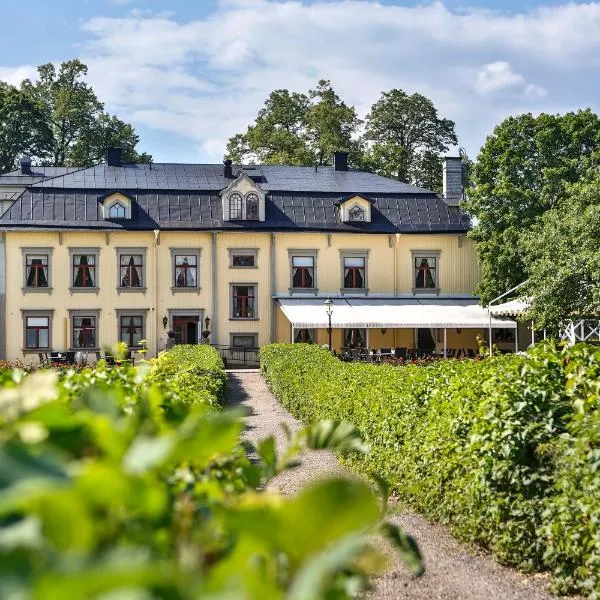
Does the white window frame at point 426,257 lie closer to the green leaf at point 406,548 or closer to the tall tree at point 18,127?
the tall tree at point 18,127

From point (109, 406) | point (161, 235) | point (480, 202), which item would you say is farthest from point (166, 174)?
point (109, 406)

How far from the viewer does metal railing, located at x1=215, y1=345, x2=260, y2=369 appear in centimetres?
3012

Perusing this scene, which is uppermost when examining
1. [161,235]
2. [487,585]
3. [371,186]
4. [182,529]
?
[371,186]

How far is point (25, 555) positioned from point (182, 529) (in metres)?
0.39

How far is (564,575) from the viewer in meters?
5.57

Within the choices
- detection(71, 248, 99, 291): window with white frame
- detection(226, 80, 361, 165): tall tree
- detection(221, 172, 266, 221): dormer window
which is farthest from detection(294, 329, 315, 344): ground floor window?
detection(226, 80, 361, 165): tall tree

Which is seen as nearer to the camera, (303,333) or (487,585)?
(487,585)

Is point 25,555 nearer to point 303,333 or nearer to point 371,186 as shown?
point 303,333

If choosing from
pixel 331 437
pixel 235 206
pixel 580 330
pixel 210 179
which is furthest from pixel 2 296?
pixel 331 437

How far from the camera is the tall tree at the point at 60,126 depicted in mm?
50844

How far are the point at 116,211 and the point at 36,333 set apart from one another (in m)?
5.17

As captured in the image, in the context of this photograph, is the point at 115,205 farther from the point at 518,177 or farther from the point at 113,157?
the point at 518,177

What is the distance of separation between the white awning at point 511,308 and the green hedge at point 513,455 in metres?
19.5

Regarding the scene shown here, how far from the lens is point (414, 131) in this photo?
48.2 m
